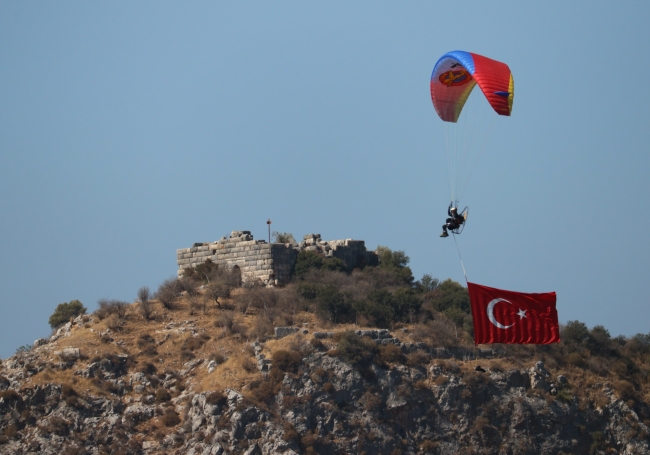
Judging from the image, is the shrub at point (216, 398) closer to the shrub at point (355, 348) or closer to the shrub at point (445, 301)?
the shrub at point (355, 348)

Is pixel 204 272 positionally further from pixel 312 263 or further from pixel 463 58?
pixel 463 58

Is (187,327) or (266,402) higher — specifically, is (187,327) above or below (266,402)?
above

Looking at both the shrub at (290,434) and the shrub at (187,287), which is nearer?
the shrub at (290,434)

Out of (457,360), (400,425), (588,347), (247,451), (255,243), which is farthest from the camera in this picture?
(255,243)

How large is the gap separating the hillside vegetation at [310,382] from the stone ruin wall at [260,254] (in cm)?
175

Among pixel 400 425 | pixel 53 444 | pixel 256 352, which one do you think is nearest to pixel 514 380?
pixel 400 425

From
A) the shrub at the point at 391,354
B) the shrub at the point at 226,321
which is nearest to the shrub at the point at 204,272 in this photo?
the shrub at the point at 226,321

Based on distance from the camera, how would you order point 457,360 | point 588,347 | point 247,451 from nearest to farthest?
1. point 247,451
2. point 457,360
3. point 588,347

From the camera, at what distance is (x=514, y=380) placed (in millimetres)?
44406

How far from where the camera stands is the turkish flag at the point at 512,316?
42.6m

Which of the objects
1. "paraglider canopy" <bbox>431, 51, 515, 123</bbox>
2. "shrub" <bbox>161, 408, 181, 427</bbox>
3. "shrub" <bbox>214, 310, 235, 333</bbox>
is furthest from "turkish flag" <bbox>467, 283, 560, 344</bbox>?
"shrub" <bbox>161, 408, 181, 427</bbox>

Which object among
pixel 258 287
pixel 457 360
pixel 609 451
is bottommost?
pixel 609 451

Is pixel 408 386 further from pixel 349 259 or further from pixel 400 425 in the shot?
pixel 349 259

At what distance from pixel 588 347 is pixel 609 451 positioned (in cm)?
560
